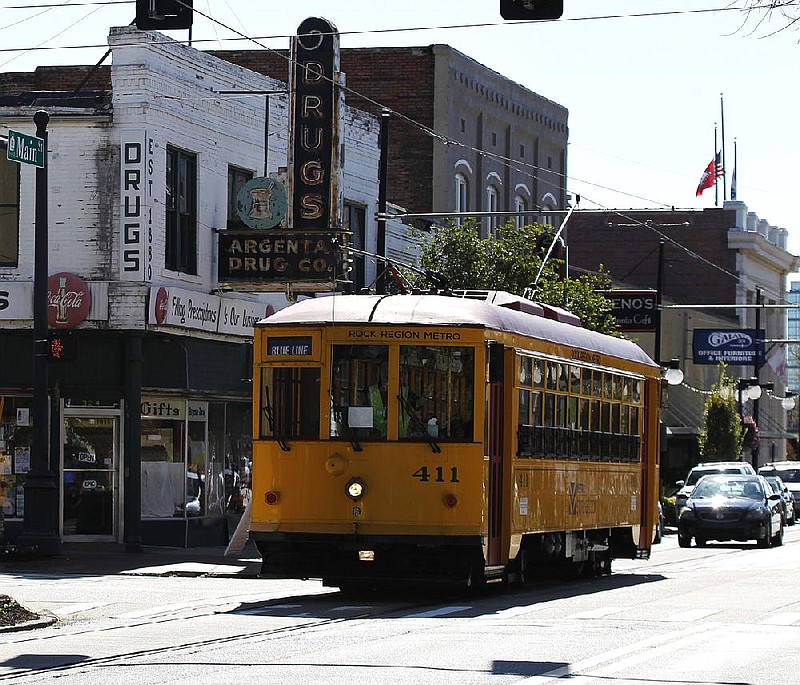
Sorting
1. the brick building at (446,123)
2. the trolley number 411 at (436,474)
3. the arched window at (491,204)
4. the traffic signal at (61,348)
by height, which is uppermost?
the brick building at (446,123)

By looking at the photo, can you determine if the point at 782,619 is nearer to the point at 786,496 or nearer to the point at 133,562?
the point at 133,562

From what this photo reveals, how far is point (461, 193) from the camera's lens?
155 feet

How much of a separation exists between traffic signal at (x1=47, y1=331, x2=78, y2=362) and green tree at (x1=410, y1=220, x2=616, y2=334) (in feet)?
32.9

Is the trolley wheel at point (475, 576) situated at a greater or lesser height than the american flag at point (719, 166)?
lesser

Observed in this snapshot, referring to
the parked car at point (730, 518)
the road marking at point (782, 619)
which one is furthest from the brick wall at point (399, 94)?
the road marking at point (782, 619)

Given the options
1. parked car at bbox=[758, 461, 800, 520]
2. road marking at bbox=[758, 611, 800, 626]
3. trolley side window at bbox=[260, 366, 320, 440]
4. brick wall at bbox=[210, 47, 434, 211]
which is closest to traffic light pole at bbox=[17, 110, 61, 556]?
trolley side window at bbox=[260, 366, 320, 440]

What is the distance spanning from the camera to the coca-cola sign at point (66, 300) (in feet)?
91.6

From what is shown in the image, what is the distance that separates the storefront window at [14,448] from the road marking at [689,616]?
1443 cm

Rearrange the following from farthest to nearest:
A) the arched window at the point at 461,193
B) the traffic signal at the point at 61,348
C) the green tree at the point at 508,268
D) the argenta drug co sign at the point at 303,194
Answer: the arched window at the point at 461,193, the green tree at the point at 508,268, the argenta drug co sign at the point at 303,194, the traffic signal at the point at 61,348

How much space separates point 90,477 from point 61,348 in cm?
437

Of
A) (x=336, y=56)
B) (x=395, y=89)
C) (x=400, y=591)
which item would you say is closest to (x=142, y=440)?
(x=336, y=56)

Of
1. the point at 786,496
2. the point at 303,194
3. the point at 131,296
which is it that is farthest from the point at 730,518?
the point at 131,296

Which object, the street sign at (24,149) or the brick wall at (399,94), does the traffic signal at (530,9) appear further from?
the brick wall at (399,94)

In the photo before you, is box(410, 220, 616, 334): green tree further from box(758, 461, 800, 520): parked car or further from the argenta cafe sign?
box(758, 461, 800, 520): parked car
